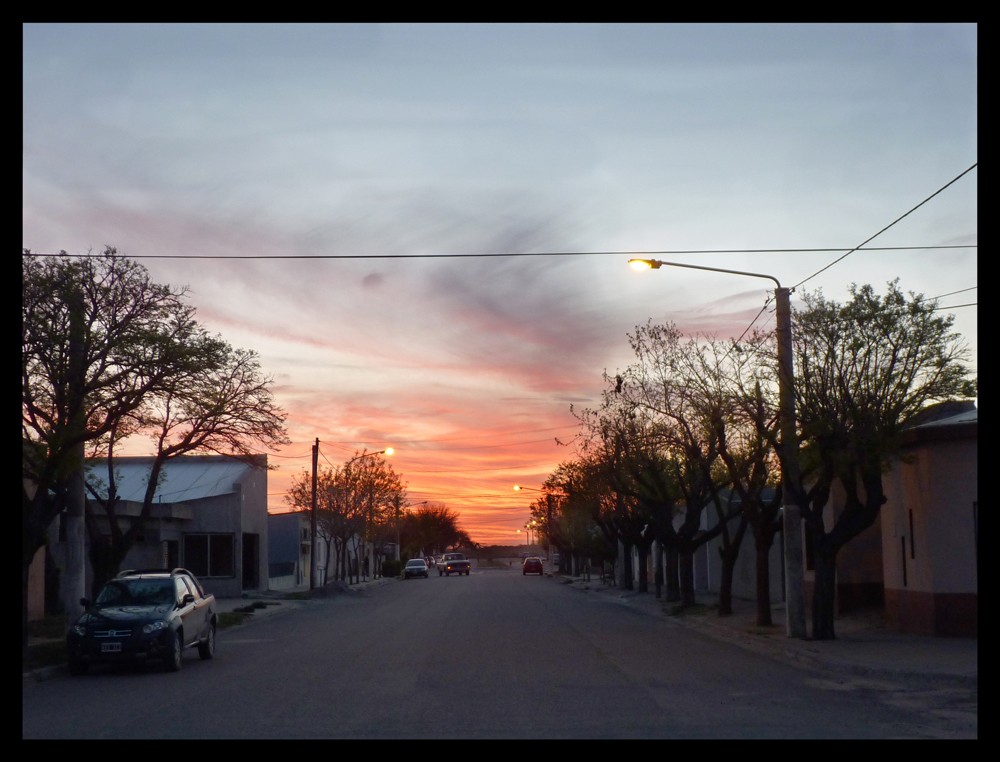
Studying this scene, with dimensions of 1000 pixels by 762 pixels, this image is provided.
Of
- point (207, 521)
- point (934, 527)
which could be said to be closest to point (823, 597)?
point (934, 527)

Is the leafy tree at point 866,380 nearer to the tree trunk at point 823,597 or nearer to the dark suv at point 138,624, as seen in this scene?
the tree trunk at point 823,597

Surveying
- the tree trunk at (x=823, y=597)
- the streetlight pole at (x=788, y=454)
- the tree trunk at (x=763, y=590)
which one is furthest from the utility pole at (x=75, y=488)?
the tree trunk at (x=763, y=590)

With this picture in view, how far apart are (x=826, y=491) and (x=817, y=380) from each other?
101 inches

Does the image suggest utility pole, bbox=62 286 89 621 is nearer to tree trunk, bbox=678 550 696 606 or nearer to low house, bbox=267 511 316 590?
tree trunk, bbox=678 550 696 606

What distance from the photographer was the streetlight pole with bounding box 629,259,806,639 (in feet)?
72.9

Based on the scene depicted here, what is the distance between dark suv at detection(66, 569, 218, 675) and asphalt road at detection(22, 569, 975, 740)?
1.34 feet

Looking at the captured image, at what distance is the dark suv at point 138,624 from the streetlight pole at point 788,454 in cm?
1045

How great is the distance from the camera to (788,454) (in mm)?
23141

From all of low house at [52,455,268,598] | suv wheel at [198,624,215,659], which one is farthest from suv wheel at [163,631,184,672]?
low house at [52,455,268,598]

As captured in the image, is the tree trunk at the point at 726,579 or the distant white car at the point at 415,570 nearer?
the tree trunk at the point at 726,579

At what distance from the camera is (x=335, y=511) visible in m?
69.6

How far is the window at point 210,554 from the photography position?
52.0 meters
